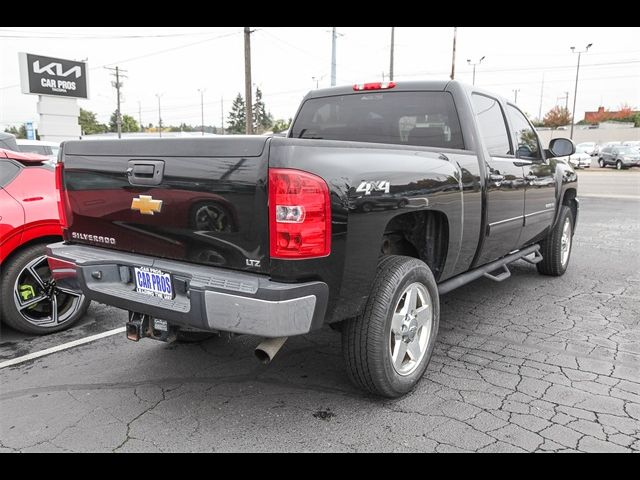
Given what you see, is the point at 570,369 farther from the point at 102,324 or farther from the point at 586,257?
the point at 586,257

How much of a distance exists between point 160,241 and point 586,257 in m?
6.51

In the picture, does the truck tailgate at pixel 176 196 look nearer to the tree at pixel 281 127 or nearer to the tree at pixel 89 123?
the tree at pixel 281 127

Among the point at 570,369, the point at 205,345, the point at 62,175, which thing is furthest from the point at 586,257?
the point at 62,175

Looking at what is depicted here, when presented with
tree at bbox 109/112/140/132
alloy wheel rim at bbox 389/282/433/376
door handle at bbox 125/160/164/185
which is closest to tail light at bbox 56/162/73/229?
door handle at bbox 125/160/164/185

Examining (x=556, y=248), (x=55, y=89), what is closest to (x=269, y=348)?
(x=556, y=248)

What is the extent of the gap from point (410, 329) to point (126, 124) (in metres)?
98.2

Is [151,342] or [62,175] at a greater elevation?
[62,175]

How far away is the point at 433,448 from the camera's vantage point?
8.54 ft

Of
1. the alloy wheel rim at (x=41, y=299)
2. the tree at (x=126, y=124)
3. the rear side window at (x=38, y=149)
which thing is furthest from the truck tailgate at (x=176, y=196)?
the tree at (x=126, y=124)

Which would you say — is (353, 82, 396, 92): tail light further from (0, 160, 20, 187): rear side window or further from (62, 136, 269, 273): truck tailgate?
(0, 160, 20, 187): rear side window

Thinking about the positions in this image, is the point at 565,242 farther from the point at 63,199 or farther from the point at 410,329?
the point at 63,199

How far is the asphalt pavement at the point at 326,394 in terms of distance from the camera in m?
2.70

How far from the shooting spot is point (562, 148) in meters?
5.41

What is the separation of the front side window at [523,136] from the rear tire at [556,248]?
1.14 metres
